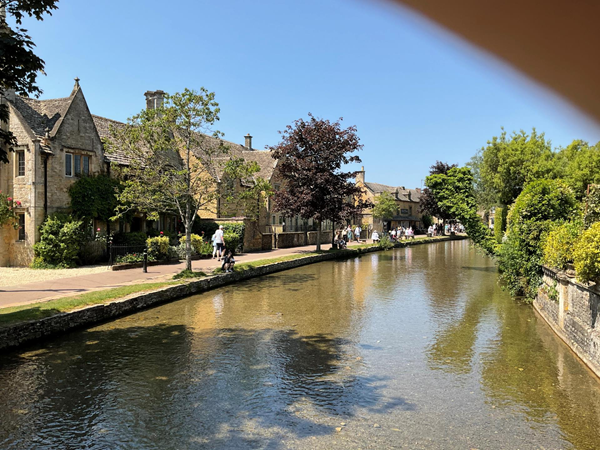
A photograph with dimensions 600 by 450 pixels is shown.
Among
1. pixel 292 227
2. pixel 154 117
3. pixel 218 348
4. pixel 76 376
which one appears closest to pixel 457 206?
pixel 154 117

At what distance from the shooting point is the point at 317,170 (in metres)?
32.8

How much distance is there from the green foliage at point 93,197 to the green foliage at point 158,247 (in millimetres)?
2552

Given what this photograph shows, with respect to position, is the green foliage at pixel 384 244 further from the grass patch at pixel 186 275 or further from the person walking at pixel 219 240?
the grass patch at pixel 186 275

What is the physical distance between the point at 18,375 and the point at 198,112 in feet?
42.4

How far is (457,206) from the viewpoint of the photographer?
24.4 meters

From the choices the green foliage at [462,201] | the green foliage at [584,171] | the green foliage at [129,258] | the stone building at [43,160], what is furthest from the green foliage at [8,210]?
the green foliage at [584,171]

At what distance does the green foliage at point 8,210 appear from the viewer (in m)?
20.8

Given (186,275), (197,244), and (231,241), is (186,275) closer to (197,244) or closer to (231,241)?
(197,244)

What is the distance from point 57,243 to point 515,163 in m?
44.5

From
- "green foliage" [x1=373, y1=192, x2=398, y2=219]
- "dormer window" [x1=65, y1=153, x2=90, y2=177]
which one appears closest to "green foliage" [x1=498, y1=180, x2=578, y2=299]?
"dormer window" [x1=65, y1=153, x2=90, y2=177]

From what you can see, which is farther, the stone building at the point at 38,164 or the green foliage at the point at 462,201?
the green foliage at the point at 462,201

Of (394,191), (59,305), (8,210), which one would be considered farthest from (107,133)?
(394,191)

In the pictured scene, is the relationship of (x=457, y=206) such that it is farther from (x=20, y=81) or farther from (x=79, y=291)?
(x=20, y=81)

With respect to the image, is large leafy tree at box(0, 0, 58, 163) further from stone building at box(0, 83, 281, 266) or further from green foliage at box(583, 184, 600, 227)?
green foliage at box(583, 184, 600, 227)
